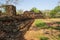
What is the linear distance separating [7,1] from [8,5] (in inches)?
42.9

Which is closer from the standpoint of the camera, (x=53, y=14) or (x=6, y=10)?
(x=6, y=10)

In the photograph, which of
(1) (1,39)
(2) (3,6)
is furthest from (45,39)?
(2) (3,6)

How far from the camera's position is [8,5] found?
23891 mm

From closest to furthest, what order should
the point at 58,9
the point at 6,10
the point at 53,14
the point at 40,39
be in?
the point at 40,39 → the point at 6,10 → the point at 53,14 → the point at 58,9

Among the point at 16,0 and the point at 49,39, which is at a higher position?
the point at 16,0

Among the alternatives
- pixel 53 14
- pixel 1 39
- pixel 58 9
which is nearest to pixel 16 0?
pixel 1 39

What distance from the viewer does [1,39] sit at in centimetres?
407

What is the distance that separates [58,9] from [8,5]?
4758 cm

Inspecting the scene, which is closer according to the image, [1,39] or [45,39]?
[1,39]

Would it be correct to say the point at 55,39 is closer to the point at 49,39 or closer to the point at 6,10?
the point at 49,39

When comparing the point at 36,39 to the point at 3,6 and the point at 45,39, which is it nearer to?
the point at 45,39

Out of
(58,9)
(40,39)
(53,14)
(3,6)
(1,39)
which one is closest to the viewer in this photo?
(1,39)

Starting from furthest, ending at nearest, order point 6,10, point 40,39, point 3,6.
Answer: point 6,10 < point 3,6 < point 40,39

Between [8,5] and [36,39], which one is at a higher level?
Answer: [8,5]
